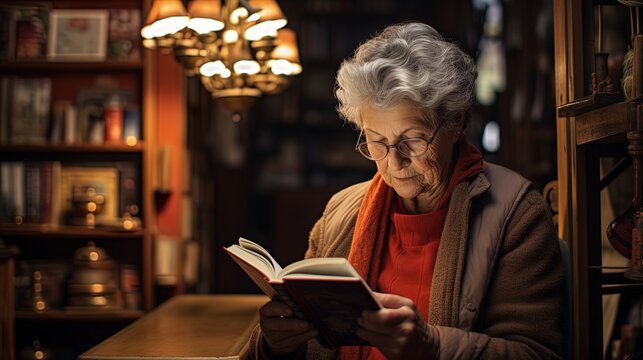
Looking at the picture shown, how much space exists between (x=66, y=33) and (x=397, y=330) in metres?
3.19

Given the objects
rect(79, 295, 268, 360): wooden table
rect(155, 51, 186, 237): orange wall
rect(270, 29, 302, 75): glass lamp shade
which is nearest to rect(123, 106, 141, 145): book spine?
rect(155, 51, 186, 237): orange wall

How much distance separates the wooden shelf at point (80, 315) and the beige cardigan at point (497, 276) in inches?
99.1

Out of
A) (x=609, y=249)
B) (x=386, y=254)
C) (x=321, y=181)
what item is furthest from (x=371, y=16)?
(x=386, y=254)

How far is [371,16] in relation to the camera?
22.8ft

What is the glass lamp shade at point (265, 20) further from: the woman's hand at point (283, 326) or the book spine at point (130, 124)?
→ the woman's hand at point (283, 326)

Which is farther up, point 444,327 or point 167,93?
point 167,93

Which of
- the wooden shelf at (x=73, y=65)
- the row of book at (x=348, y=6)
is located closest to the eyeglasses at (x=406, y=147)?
the wooden shelf at (x=73, y=65)

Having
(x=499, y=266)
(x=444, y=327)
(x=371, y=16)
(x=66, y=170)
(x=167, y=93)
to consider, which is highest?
(x=371, y=16)

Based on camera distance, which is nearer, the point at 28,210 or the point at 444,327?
the point at 444,327

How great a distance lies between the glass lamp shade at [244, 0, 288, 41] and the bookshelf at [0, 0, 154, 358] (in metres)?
1.16

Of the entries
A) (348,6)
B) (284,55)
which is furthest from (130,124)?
(348,6)

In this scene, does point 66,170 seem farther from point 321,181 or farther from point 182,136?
point 321,181

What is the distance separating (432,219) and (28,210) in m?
2.79

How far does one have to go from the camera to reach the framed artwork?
4.21 metres
